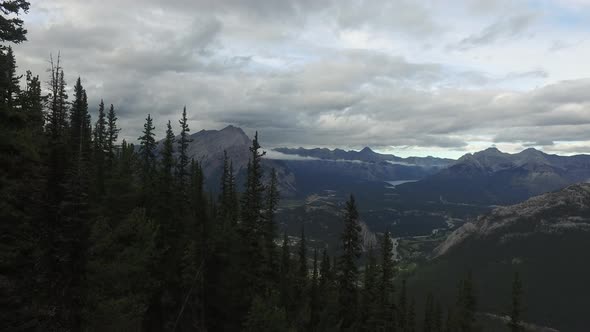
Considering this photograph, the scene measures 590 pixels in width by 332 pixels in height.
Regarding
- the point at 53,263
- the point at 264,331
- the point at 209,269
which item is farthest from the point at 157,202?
the point at 53,263

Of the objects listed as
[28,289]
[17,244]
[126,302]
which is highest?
[17,244]

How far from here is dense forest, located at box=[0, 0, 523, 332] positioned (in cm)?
1770

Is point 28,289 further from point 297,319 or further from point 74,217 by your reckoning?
point 297,319

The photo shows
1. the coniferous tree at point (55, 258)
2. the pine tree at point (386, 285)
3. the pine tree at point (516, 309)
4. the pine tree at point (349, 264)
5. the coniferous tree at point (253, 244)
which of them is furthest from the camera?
the pine tree at point (516, 309)

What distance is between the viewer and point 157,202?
43.8 meters

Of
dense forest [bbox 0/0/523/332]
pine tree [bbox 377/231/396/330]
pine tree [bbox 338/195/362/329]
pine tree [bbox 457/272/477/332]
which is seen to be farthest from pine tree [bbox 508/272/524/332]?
pine tree [bbox 338/195/362/329]

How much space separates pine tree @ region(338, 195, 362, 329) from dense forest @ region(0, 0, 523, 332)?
0.12 metres

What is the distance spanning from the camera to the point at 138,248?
3173 centimetres

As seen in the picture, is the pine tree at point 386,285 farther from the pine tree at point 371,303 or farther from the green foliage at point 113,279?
the green foliage at point 113,279

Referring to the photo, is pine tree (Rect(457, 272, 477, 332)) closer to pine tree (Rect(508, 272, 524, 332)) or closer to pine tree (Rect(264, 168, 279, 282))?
pine tree (Rect(508, 272, 524, 332))

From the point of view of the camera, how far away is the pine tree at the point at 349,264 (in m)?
45.1

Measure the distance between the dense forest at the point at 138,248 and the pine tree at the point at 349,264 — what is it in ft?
0.40

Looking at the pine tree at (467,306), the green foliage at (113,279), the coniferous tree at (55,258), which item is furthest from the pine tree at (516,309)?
the coniferous tree at (55,258)

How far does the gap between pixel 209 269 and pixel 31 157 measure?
30937mm
